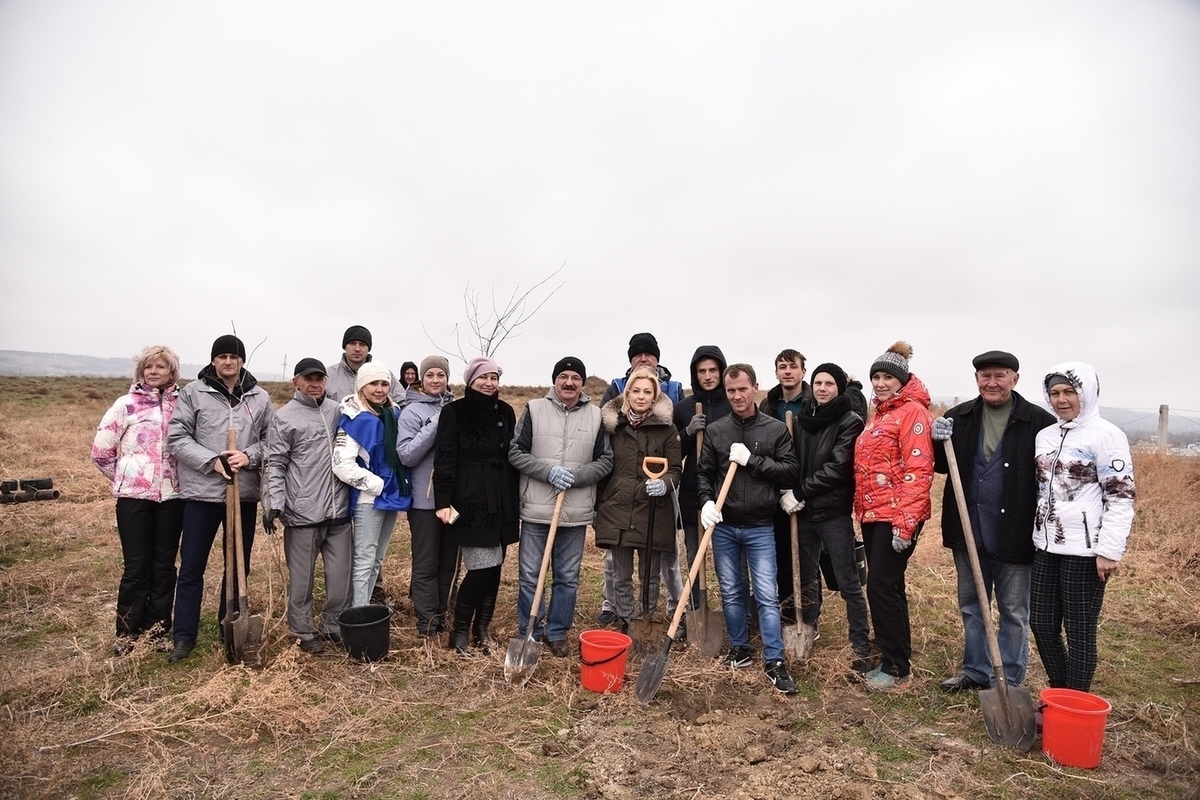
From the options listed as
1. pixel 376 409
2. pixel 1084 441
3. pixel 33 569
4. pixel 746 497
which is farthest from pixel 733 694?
pixel 33 569

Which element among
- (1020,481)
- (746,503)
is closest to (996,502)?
(1020,481)

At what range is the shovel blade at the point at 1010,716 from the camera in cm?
388

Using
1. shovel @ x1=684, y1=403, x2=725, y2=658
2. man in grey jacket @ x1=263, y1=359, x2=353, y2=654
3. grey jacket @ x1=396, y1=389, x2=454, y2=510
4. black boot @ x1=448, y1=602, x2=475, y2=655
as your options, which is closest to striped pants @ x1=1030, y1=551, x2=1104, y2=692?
shovel @ x1=684, y1=403, x2=725, y2=658

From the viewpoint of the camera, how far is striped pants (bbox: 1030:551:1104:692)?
3.91 meters

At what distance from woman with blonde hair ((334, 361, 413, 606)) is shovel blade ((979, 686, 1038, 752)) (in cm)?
413

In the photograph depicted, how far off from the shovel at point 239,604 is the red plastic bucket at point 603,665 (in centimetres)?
241

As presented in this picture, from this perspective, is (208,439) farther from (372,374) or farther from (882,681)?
(882,681)

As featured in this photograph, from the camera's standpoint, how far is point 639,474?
205 inches

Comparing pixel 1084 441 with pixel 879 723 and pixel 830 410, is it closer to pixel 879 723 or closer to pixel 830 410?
pixel 830 410

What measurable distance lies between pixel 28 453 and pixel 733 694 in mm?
17299

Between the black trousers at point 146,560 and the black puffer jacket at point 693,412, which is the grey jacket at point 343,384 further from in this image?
the black puffer jacket at point 693,412

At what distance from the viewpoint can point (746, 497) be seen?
487 centimetres

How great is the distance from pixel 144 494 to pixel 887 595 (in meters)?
5.32

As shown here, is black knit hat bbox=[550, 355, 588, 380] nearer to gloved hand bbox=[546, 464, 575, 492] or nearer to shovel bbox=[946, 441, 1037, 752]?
gloved hand bbox=[546, 464, 575, 492]
